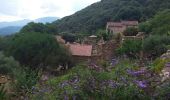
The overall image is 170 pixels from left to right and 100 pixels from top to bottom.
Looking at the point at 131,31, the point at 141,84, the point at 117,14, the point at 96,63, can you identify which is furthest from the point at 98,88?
the point at 117,14

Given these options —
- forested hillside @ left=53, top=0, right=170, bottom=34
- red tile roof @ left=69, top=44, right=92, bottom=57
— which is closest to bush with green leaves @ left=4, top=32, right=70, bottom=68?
red tile roof @ left=69, top=44, right=92, bottom=57

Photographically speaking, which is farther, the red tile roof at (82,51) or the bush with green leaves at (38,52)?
the red tile roof at (82,51)

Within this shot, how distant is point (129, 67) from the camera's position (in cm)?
491

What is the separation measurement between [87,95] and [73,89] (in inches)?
6.6

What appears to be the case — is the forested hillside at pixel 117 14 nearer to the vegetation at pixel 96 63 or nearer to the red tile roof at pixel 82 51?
the vegetation at pixel 96 63

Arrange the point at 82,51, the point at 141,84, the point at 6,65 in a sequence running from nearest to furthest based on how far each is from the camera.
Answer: the point at 141,84 → the point at 6,65 → the point at 82,51

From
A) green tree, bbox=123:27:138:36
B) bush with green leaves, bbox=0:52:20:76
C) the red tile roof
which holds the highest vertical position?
bush with green leaves, bbox=0:52:20:76

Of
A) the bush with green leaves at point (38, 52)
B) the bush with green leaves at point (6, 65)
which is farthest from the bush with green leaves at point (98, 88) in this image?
the bush with green leaves at point (38, 52)

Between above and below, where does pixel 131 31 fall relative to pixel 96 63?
below

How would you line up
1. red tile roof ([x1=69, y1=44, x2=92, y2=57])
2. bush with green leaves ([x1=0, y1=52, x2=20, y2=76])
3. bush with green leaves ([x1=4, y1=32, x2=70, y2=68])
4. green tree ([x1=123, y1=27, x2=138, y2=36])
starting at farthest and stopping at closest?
green tree ([x1=123, y1=27, x2=138, y2=36])
red tile roof ([x1=69, y1=44, x2=92, y2=57])
bush with green leaves ([x1=4, y1=32, x2=70, y2=68])
bush with green leaves ([x1=0, y1=52, x2=20, y2=76])

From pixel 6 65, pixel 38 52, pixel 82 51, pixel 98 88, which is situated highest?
pixel 98 88

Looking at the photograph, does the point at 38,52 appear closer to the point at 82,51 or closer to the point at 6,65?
the point at 82,51

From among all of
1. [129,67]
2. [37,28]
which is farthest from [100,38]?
[129,67]

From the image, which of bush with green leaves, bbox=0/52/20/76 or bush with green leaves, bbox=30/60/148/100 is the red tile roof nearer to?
bush with green leaves, bbox=0/52/20/76
